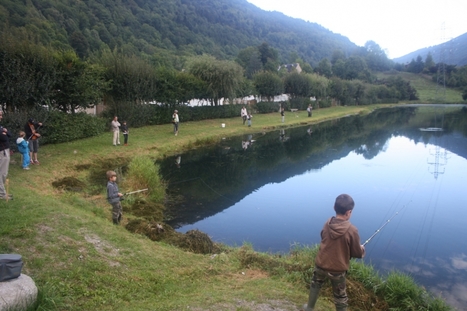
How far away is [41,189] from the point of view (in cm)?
1141

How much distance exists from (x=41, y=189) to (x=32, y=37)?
37.8 ft

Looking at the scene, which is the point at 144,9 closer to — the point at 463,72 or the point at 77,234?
the point at 463,72

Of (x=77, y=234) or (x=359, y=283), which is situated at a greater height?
(x=77, y=234)

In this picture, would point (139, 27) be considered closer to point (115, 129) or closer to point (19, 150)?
point (115, 129)

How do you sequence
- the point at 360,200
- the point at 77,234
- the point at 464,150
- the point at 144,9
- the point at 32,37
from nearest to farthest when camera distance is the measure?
the point at 77,234, the point at 360,200, the point at 32,37, the point at 464,150, the point at 144,9

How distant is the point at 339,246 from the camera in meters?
4.50

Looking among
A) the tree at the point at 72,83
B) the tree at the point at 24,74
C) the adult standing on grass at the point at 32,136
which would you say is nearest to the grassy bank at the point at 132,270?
the adult standing on grass at the point at 32,136

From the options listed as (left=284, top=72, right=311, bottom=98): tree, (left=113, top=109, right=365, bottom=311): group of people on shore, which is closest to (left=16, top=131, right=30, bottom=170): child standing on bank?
(left=113, top=109, right=365, bottom=311): group of people on shore

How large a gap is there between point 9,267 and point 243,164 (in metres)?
15.9

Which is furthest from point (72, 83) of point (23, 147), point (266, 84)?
point (266, 84)

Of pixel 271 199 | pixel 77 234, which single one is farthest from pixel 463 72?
pixel 77 234

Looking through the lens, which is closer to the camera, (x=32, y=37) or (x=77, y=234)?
(x=77, y=234)

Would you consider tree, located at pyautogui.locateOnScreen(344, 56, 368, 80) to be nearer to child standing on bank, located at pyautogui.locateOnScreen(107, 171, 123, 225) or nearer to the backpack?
child standing on bank, located at pyautogui.locateOnScreen(107, 171, 123, 225)

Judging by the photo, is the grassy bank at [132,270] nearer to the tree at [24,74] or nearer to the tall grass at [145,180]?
the tall grass at [145,180]
